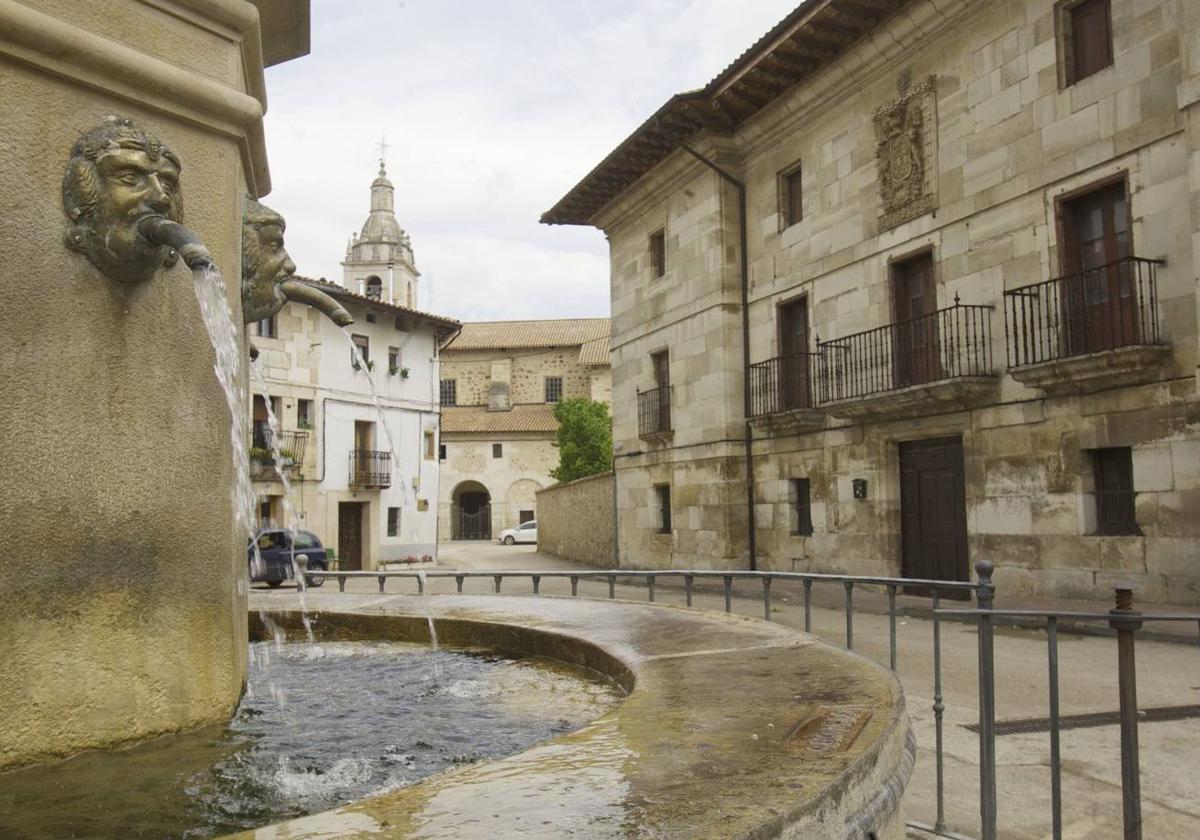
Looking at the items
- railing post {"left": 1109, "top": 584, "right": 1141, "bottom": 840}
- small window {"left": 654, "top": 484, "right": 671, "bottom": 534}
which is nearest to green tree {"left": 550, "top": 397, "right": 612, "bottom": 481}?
small window {"left": 654, "top": 484, "right": 671, "bottom": 534}

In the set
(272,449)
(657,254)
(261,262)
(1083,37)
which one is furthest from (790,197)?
(272,449)

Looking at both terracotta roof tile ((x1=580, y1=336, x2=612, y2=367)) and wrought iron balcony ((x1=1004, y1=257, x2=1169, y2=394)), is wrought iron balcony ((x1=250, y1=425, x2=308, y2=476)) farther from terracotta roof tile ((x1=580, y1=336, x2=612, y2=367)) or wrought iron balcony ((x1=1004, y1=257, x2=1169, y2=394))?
terracotta roof tile ((x1=580, y1=336, x2=612, y2=367))

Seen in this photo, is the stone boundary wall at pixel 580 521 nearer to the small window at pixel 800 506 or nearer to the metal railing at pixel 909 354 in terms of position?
the small window at pixel 800 506

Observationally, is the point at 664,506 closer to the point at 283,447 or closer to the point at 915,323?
the point at 915,323

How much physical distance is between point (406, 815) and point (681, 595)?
47.7 ft

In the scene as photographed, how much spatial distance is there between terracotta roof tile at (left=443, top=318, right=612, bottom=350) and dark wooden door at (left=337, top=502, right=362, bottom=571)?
24.0 meters

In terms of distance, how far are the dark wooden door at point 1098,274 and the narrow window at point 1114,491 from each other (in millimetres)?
1277

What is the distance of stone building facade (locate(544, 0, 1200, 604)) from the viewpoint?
1070cm

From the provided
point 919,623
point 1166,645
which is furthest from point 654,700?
point 919,623

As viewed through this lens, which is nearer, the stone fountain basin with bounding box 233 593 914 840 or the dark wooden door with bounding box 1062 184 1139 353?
the stone fountain basin with bounding box 233 593 914 840

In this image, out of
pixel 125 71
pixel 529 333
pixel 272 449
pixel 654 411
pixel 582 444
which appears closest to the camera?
pixel 125 71

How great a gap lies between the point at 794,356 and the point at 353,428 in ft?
60.5

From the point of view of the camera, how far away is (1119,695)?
2830 millimetres

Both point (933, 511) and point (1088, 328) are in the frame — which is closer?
point (1088, 328)
